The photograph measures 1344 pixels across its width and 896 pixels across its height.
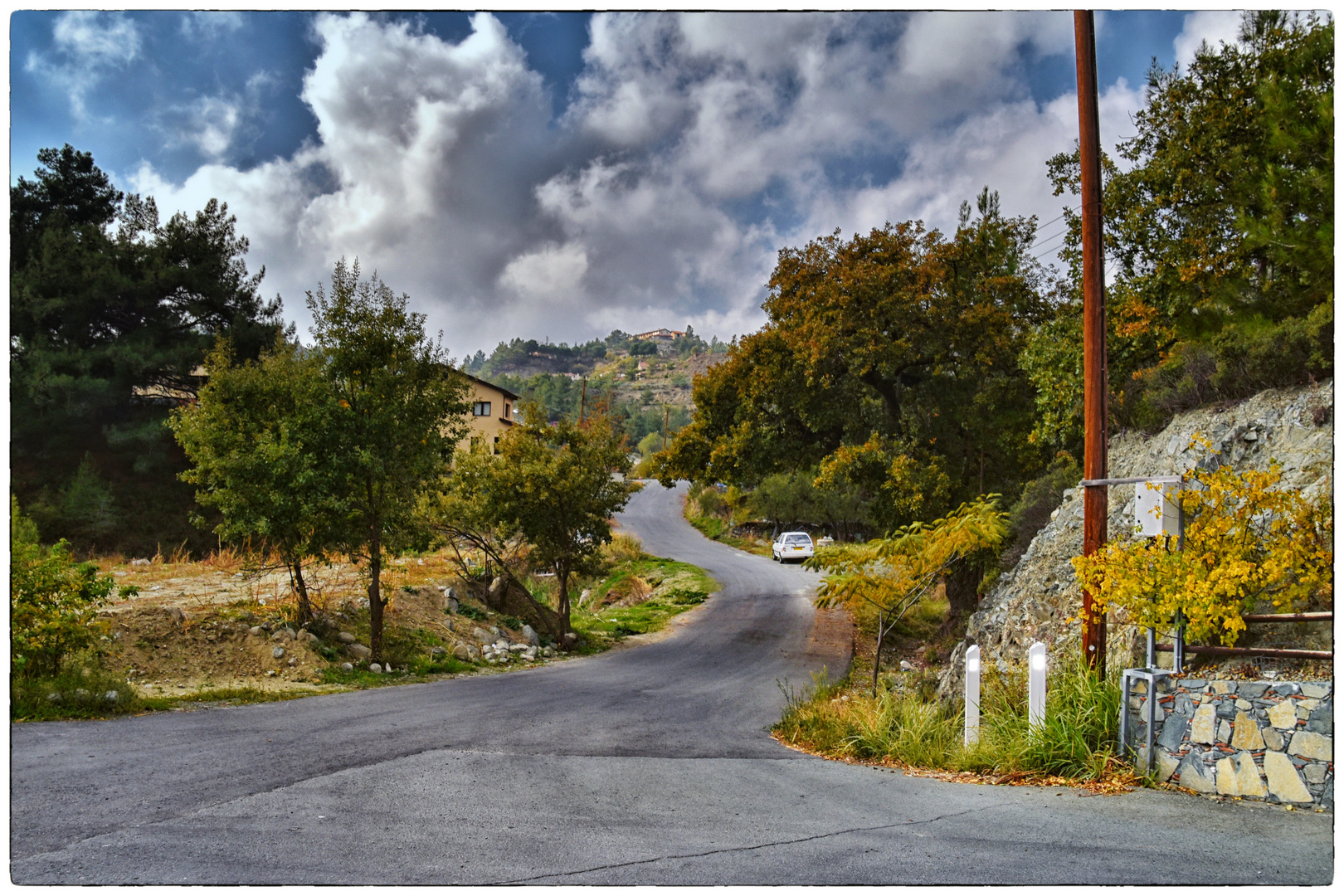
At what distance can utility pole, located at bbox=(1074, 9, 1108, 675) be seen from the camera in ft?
20.8

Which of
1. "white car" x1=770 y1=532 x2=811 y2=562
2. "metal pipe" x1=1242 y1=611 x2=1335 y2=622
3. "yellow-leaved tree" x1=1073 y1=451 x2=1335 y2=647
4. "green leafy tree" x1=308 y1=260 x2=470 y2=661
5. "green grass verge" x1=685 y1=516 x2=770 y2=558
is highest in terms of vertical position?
"green leafy tree" x1=308 y1=260 x2=470 y2=661

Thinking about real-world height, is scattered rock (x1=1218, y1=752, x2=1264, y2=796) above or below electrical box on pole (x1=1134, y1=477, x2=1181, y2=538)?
below

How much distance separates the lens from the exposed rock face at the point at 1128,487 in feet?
24.1

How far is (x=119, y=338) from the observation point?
60.1 feet

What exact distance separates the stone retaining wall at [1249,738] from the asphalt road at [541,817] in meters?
0.20

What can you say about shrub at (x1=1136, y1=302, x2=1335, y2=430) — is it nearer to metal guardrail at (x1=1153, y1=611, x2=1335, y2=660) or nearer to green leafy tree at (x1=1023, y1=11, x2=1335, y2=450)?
green leafy tree at (x1=1023, y1=11, x2=1335, y2=450)

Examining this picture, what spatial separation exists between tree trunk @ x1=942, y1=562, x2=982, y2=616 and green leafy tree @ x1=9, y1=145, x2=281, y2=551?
54.6ft

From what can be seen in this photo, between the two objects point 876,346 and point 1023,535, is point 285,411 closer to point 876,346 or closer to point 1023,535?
point 876,346

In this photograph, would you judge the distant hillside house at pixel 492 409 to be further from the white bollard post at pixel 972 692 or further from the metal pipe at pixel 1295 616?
the metal pipe at pixel 1295 616

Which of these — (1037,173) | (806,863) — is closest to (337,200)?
(806,863)

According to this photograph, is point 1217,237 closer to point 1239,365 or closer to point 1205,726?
point 1239,365

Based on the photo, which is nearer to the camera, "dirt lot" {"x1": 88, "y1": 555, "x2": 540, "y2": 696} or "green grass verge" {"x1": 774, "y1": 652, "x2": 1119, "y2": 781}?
"green grass verge" {"x1": 774, "y1": 652, "x2": 1119, "y2": 781}

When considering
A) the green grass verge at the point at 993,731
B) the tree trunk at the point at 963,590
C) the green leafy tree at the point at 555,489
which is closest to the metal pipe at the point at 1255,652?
the green grass verge at the point at 993,731

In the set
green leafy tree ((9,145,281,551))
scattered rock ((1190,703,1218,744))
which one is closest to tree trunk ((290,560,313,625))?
green leafy tree ((9,145,281,551))
